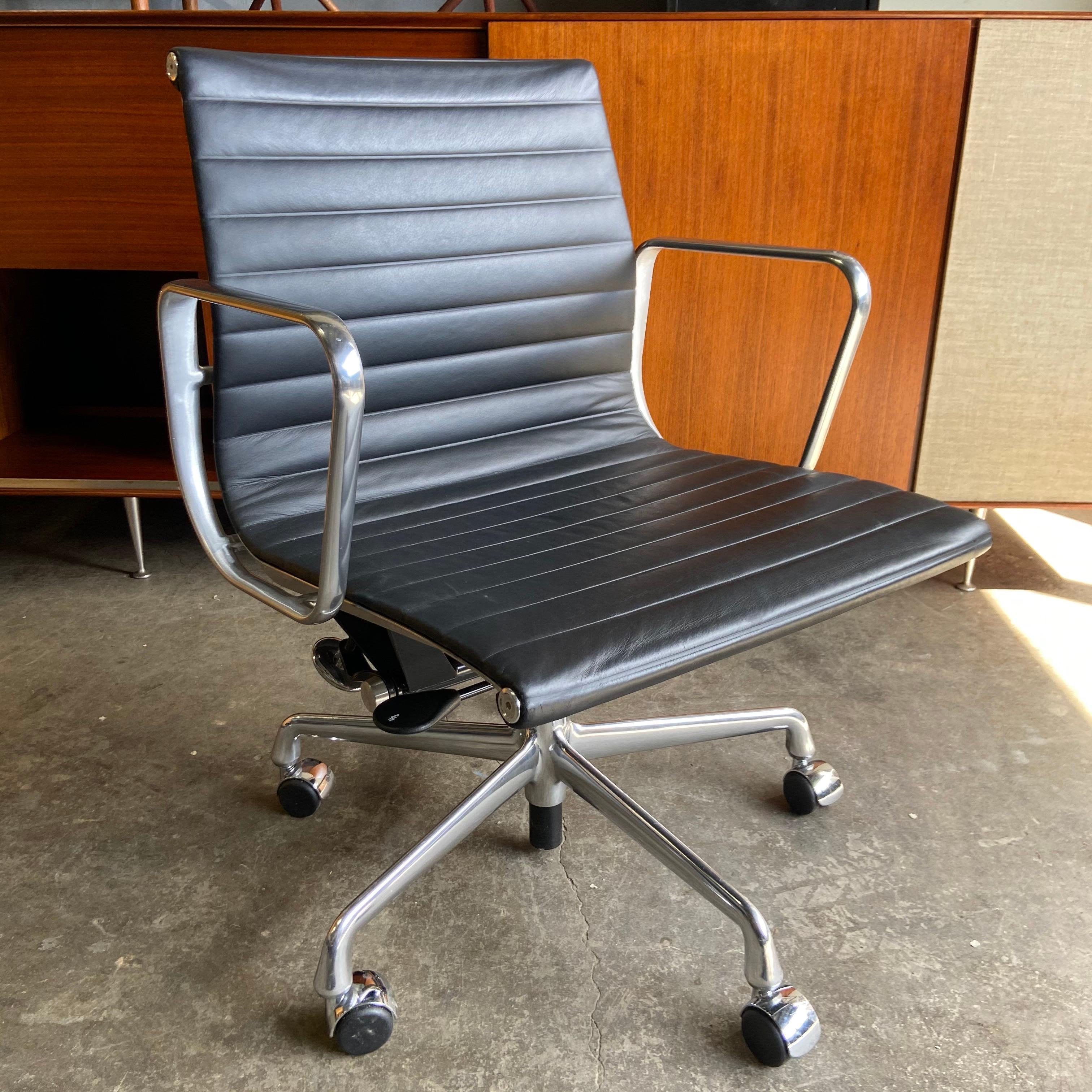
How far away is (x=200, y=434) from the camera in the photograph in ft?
3.30

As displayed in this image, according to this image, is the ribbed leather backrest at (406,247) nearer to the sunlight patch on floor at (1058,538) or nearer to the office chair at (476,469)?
the office chair at (476,469)

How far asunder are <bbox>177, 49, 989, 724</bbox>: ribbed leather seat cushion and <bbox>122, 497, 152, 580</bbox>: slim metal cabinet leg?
3.36 feet

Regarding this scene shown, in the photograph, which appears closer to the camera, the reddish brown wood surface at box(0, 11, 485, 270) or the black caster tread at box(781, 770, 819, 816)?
the black caster tread at box(781, 770, 819, 816)

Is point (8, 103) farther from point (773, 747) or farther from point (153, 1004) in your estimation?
point (773, 747)

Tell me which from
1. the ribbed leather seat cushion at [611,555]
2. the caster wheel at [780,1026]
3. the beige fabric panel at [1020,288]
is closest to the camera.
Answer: the ribbed leather seat cushion at [611,555]

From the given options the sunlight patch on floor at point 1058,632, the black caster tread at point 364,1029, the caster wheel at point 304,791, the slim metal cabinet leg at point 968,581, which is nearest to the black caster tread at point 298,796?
the caster wheel at point 304,791

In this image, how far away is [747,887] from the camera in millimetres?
1196

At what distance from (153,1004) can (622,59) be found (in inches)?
57.1

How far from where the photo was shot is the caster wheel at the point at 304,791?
1312 mm

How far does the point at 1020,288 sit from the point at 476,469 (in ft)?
3.47

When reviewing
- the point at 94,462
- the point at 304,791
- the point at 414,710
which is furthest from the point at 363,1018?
the point at 94,462

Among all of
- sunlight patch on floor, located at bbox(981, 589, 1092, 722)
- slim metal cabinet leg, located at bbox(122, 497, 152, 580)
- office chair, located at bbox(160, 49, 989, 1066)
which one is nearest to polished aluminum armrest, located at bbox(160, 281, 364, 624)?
office chair, located at bbox(160, 49, 989, 1066)

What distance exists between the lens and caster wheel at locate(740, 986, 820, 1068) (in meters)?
0.94

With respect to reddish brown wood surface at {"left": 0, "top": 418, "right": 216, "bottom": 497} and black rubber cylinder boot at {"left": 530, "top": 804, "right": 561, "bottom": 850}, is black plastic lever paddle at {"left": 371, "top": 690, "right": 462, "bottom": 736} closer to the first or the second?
black rubber cylinder boot at {"left": 530, "top": 804, "right": 561, "bottom": 850}
